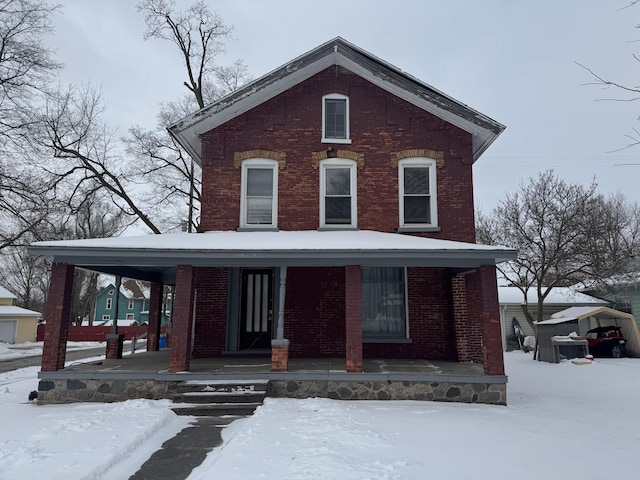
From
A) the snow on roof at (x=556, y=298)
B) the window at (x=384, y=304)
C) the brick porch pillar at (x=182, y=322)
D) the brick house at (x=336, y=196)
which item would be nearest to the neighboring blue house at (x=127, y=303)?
the snow on roof at (x=556, y=298)

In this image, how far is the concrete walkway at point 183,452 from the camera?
15.8 ft

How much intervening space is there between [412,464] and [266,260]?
4.99m

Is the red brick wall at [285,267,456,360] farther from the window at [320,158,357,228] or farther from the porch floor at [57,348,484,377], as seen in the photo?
the window at [320,158,357,228]

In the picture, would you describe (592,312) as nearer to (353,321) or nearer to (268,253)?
(353,321)

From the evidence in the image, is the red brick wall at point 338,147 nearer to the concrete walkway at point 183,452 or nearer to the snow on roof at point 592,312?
the concrete walkway at point 183,452

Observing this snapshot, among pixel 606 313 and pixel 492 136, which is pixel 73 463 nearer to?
pixel 492 136

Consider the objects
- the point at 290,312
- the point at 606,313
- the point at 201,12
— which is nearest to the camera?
the point at 290,312

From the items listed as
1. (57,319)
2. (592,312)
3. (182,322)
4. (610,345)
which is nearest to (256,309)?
(182,322)

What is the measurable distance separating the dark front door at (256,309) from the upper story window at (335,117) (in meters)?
4.03

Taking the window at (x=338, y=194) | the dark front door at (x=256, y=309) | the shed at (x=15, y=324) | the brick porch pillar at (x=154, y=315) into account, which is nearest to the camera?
the window at (x=338, y=194)

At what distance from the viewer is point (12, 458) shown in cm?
478

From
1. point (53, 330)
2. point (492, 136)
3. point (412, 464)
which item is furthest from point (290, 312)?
point (492, 136)

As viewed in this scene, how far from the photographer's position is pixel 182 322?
8.63 meters

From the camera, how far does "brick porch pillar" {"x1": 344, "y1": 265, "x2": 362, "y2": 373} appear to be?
8.54m
